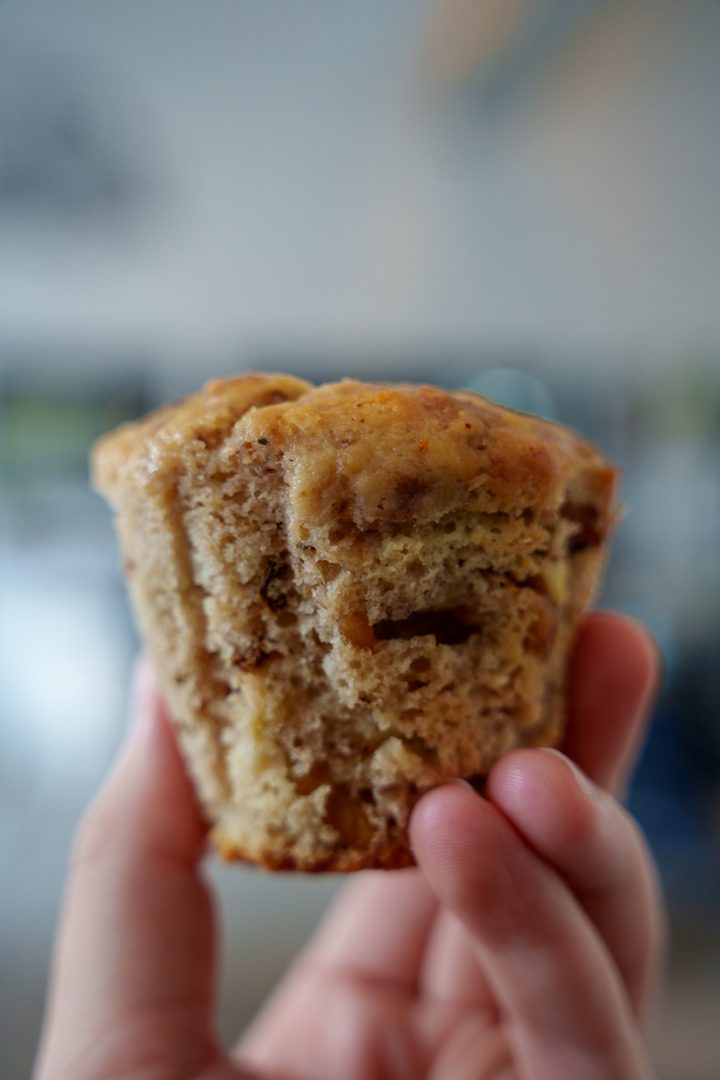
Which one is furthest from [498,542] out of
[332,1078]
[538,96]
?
[538,96]

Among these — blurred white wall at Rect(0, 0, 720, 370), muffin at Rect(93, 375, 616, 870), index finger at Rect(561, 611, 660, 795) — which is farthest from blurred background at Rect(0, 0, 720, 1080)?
muffin at Rect(93, 375, 616, 870)

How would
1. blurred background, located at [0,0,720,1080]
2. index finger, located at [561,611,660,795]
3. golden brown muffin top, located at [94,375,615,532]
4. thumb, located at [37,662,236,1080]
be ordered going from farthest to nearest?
blurred background, located at [0,0,720,1080] < index finger, located at [561,611,660,795] < thumb, located at [37,662,236,1080] < golden brown muffin top, located at [94,375,615,532]

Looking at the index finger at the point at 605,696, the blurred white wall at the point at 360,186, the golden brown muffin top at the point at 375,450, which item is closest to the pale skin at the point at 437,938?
the index finger at the point at 605,696

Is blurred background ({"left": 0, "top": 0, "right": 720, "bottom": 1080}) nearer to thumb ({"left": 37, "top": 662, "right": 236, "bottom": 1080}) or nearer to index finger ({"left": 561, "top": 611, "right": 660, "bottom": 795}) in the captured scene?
thumb ({"left": 37, "top": 662, "right": 236, "bottom": 1080})

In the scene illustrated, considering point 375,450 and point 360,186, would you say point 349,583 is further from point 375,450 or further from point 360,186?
point 360,186

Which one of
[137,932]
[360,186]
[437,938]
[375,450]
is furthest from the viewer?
[360,186]

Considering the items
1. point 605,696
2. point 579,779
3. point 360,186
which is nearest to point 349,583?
point 579,779
